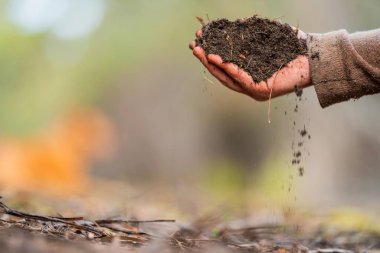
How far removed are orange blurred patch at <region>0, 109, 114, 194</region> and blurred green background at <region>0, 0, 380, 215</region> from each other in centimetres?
20

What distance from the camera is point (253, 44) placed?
6.90ft

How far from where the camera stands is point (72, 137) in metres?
10.9

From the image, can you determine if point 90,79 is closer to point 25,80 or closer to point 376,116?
point 25,80

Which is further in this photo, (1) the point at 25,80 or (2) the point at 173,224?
(1) the point at 25,80

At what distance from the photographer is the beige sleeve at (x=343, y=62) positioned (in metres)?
2.14

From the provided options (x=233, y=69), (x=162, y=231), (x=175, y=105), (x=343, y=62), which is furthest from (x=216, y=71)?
(x=175, y=105)

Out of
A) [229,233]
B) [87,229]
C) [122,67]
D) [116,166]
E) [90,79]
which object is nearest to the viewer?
[87,229]

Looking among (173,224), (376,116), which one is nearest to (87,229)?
(173,224)

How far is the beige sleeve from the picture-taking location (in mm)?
2139

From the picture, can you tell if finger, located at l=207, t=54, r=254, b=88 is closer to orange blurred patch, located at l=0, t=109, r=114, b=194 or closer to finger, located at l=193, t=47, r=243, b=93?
finger, located at l=193, t=47, r=243, b=93

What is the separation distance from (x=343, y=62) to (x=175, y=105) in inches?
278

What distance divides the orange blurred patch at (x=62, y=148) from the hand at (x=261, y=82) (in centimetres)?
656

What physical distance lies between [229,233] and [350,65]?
0.82m

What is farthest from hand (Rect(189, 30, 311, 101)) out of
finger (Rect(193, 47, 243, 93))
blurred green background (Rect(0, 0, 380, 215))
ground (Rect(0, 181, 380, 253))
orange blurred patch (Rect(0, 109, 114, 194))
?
orange blurred patch (Rect(0, 109, 114, 194))
